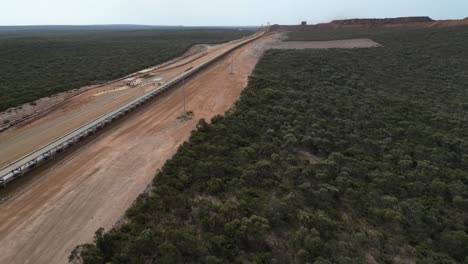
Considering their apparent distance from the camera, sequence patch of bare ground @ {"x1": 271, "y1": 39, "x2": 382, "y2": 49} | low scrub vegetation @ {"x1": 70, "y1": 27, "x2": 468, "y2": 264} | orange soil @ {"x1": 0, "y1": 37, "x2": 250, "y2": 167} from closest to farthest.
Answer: low scrub vegetation @ {"x1": 70, "y1": 27, "x2": 468, "y2": 264}
orange soil @ {"x1": 0, "y1": 37, "x2": 250, "y2": 167}
patch of bare ground @ {"x1": 271, "y1": 39, "x2": 382, "y2": 49}

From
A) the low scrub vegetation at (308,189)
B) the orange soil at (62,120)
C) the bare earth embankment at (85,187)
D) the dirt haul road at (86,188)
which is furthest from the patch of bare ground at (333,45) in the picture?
the dirt haul road at (86,188)

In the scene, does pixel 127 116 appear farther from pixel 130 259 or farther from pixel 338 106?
pixel 338 106

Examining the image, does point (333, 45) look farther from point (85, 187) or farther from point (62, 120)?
point (85, 187)

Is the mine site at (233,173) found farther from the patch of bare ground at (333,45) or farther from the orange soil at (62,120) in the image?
the patch of bare ground at (333,45)

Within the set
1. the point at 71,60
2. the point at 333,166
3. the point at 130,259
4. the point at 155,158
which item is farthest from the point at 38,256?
the point at 71,60

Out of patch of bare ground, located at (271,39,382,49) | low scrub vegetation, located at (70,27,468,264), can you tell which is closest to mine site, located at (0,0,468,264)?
low scrub vegetation, located at (70,27,468,264)

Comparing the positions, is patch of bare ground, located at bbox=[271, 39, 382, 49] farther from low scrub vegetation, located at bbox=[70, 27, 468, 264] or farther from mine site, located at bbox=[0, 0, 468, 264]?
low scrub vegetation, located at bbox=[70, 27, 468, 264]
